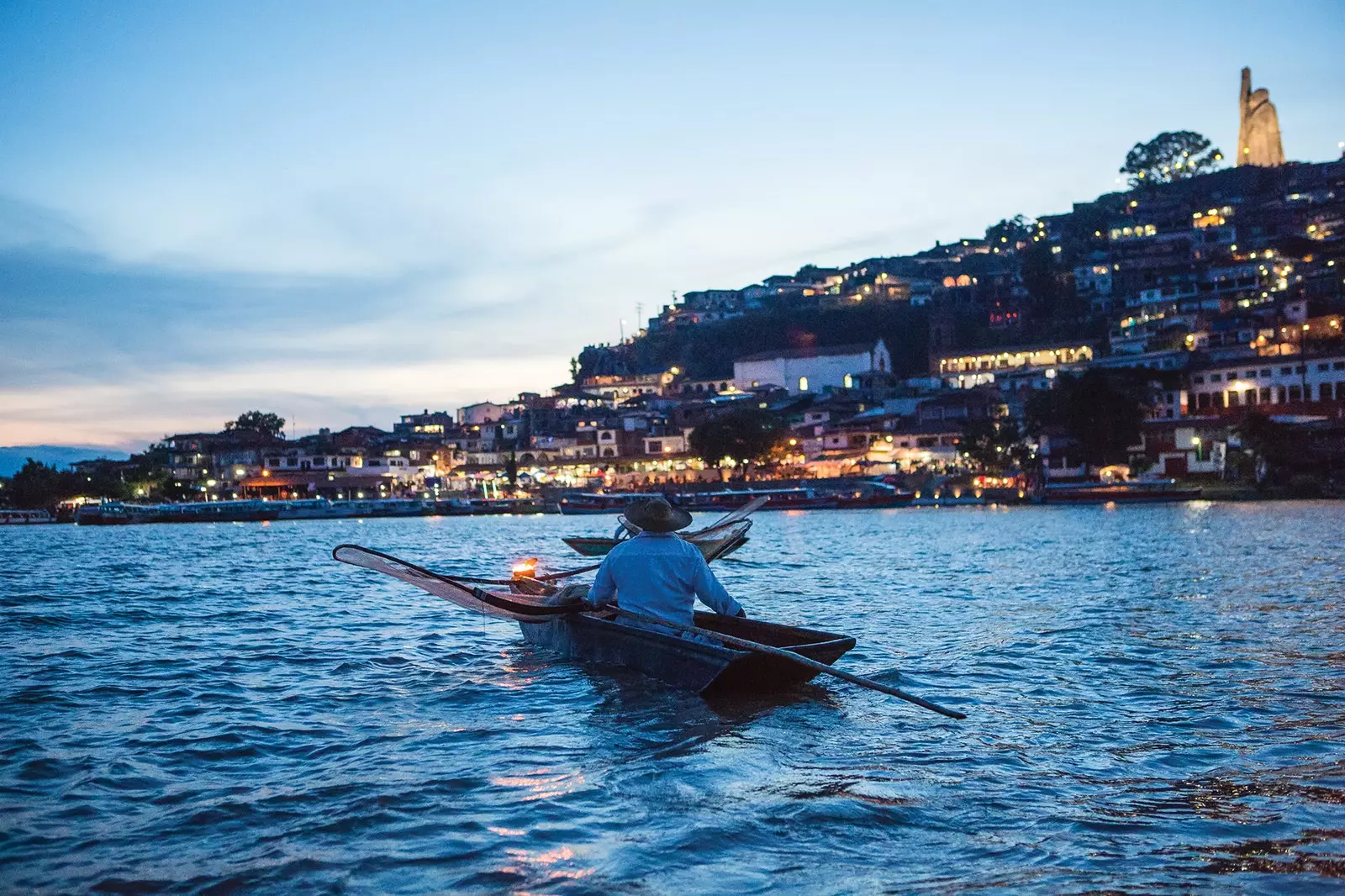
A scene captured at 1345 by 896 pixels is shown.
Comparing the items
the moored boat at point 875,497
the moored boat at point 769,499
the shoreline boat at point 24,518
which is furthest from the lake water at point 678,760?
the shoreline boat at point 24,518

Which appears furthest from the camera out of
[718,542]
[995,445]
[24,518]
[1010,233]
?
[1010,233]

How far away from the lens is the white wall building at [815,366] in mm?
104062

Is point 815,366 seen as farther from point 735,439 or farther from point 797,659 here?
point 797,659

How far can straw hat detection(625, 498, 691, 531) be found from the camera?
9.97m

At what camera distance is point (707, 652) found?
9.32 meters

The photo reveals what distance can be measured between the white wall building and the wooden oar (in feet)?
306

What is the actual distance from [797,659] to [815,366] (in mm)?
97977

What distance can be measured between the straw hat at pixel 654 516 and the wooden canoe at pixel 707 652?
965mm

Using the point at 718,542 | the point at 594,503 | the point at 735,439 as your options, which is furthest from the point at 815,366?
the point at 718,542

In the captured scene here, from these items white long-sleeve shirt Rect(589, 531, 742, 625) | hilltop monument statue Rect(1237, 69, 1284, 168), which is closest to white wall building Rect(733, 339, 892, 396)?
hilltop monument statue Rect(1237, 69, 1284, 168)

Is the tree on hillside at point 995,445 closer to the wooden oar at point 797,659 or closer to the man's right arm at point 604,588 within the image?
the man's right arm at point 604,588

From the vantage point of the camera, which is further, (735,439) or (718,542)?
(735,439)

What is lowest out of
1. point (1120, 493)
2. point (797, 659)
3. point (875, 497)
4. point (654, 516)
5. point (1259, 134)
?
point (1120, 493)

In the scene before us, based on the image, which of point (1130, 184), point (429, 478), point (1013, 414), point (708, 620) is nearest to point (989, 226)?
point (1130, 184)
